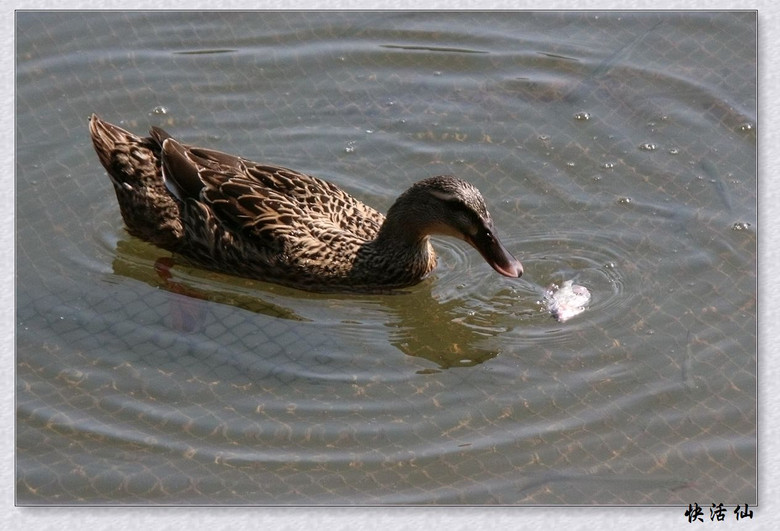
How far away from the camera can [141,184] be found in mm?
8562

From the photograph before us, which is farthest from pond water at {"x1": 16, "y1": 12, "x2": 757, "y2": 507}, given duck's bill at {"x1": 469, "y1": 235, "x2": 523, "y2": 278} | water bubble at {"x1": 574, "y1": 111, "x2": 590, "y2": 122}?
duck's bill at {"x1": 469, "y1": 235, "x2": 523, "y2": 278}

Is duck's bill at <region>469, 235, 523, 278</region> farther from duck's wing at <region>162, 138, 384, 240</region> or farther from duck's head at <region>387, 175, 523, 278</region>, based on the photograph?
duck's wing at <region>162, 138, 384, 240</region>

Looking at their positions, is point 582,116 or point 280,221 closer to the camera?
point 280,221

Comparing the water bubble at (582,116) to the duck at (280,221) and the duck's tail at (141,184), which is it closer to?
the duck at (280,221)

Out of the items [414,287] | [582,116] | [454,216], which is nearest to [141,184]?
[414,287]

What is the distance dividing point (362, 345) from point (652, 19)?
15.1 ft

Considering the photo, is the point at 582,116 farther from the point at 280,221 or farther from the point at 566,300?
the point at 280,221

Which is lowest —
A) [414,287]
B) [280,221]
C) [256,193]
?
[414,287]

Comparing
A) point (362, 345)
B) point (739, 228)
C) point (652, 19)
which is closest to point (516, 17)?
point (652, 19)

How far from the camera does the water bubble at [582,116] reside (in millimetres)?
9719

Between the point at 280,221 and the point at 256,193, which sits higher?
the point at 256,193

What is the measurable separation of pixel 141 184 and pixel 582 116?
11.6ft

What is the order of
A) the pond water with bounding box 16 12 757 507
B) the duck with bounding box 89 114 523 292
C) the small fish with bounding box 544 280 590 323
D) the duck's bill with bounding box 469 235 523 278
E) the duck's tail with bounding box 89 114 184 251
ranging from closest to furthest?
the pond water with bounding box 16 12 757 507, the duck's bill with bounding box 469 235 523 278, the small fish with bounding box 544 280 590 323, the duck with bounding box 89 114 523 292, the duck's tail with bounding box 89 114 184 251

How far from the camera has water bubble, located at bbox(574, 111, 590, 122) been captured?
972 cm
